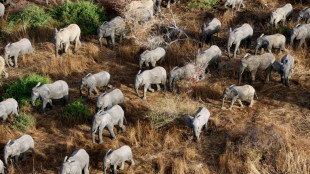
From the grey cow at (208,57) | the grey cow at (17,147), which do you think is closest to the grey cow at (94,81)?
the grey cow at (17,147)

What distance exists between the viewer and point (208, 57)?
45.9 feet

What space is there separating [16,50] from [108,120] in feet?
20.3

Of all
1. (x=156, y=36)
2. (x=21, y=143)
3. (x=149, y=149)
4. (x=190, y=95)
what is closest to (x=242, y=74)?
(x=190, y=95)

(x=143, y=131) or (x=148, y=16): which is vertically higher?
(x=148, y=16)

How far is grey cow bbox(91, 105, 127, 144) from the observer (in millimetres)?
10797

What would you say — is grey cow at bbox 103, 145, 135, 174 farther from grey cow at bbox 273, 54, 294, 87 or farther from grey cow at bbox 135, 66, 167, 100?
grey cow at bbox 273, 54, 294, 87

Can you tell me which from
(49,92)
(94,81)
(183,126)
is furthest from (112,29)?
(183,126)

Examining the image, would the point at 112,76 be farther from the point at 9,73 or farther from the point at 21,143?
the point at 21,143

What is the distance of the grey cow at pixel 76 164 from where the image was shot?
30.8 ft

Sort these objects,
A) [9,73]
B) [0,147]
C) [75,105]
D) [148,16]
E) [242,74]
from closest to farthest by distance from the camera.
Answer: [0,147] < [75,105] < [242,74] < [9,73] < [148,16]

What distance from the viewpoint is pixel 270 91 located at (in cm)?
1316

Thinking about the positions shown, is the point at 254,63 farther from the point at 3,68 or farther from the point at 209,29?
the point at 3,68

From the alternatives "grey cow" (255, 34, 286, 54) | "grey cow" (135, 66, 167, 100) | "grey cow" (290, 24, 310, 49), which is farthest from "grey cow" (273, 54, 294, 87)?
"grey cow" (135, 66, 167, 100)

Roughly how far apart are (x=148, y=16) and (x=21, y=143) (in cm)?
890
